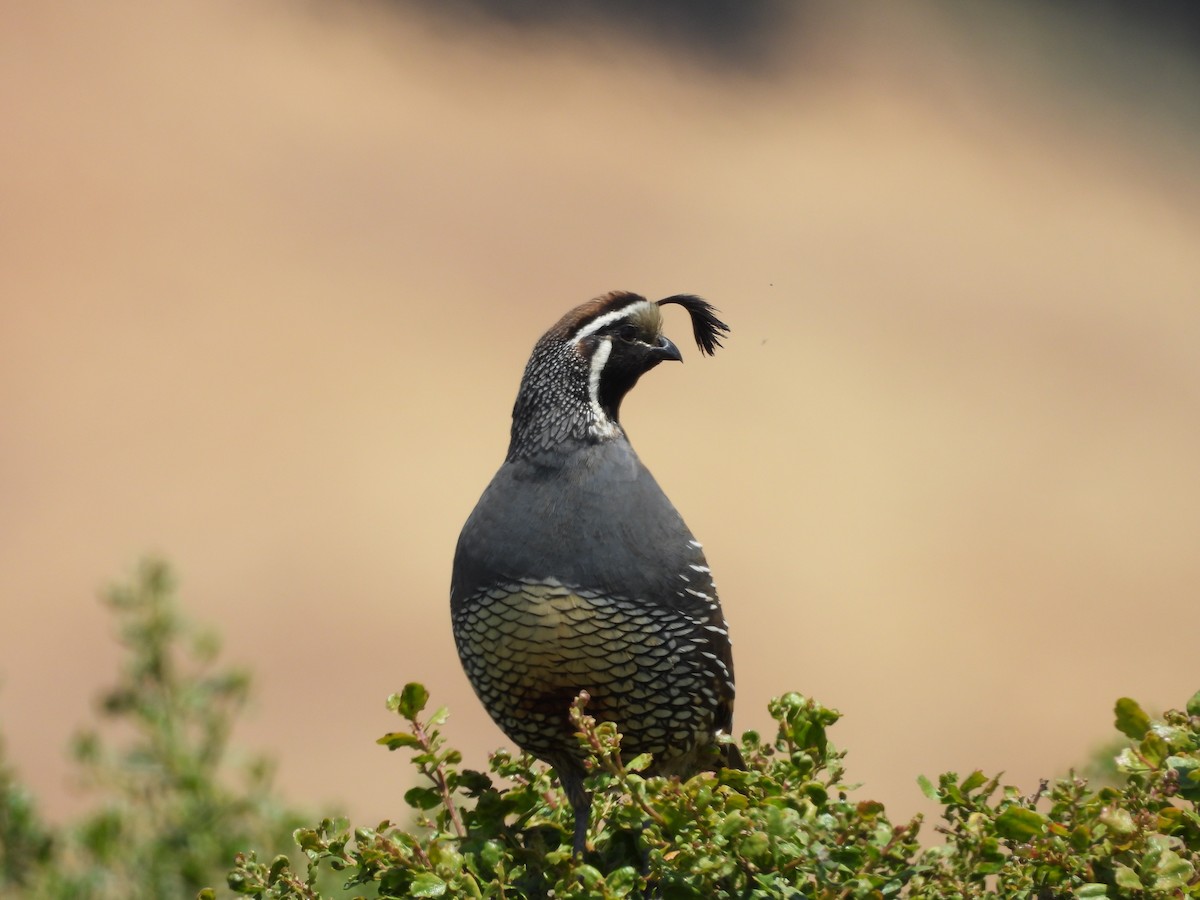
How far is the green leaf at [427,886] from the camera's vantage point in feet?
5.90

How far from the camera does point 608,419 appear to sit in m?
2.78

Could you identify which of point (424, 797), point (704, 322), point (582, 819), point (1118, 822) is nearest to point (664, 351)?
point (704, 322)

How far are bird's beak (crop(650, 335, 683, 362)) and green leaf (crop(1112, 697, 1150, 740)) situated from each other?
125cm

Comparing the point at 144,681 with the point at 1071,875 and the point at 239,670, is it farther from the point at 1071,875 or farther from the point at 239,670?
the point at 1071,875

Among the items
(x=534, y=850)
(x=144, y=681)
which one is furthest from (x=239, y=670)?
(x=534, y=850)

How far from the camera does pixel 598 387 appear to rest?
2.79 meters

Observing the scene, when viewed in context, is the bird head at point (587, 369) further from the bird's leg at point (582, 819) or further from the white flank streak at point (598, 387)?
the bird's leg at point (582, 819)

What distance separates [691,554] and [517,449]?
0.39m

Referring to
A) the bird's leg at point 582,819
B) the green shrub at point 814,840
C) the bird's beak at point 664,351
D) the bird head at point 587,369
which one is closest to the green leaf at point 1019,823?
the green shrub at point 814,840

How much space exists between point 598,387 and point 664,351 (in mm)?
170

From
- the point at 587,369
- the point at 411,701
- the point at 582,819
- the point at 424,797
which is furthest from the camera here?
the point at 587,369

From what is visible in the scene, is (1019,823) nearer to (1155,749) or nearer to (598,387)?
(1155,749)

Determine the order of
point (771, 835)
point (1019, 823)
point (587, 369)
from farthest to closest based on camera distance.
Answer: point (587, 369) < point (1019, 823) < point (771, 835)

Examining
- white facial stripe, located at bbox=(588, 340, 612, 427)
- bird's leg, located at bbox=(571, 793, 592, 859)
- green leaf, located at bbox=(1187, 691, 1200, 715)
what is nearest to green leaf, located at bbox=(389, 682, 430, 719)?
bird's leg, located at bbox=(571, 793, 592, 859)
